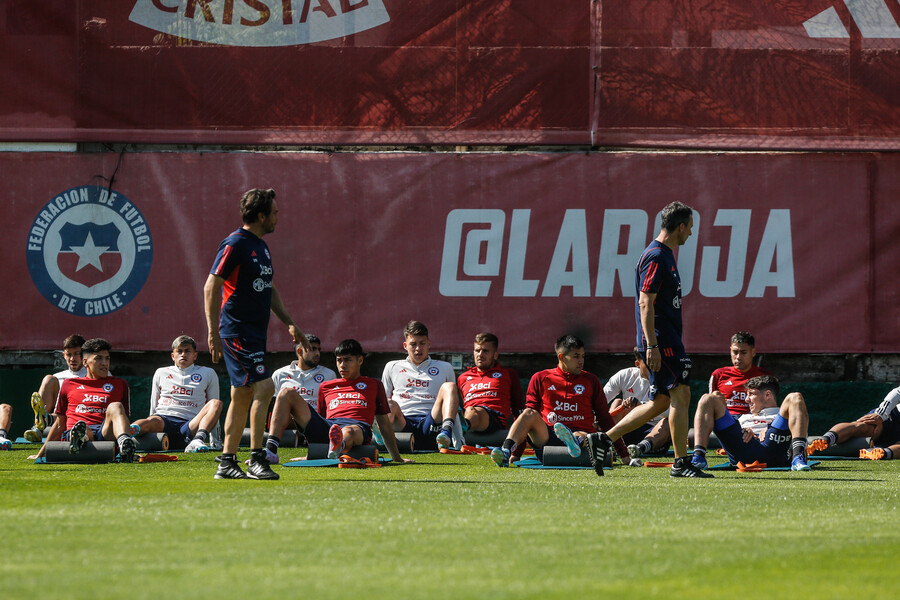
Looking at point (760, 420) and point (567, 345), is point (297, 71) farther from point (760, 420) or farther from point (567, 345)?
point (760, 420)

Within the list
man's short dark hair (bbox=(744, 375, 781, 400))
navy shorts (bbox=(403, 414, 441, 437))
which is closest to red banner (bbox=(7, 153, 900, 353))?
navy shorts (bbox=(403, 414, 441, 437))

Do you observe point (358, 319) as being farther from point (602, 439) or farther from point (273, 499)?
point (273, 499)

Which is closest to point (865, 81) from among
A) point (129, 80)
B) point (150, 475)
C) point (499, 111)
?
point (499, 111)

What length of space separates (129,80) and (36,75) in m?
0.95

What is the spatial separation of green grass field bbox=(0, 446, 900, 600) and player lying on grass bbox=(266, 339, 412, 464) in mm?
1673

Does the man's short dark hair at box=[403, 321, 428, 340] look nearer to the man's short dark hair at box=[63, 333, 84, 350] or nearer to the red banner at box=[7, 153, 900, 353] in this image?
the red banner at box=[7, 153, 900, 353]

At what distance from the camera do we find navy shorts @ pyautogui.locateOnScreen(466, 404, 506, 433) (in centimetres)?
1016

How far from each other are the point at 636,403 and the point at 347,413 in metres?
2.62

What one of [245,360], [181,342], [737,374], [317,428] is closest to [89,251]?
[181,342]

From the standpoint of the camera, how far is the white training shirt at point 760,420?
916 cm

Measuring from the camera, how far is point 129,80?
1173 centimetres

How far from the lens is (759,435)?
8836 mm

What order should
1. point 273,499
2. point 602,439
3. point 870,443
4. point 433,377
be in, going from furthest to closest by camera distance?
1. point 433,377
2. point 870,443
3. point 602,439
4. point 273,499

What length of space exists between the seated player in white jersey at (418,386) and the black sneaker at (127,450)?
7.76ft
